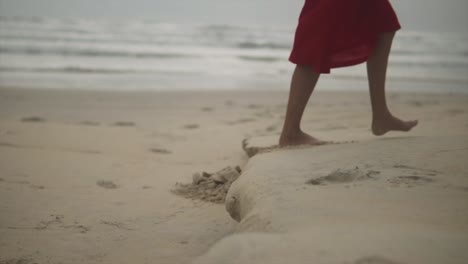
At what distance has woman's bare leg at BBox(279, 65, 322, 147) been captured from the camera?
2.42 m

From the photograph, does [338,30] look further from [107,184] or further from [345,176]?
[107,184]

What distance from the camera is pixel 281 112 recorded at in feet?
17.4

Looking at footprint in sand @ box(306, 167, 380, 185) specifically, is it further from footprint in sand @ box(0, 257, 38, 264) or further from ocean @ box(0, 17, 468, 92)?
ocean @ box(0, 17, 468, 92)

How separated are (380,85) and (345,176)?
95 cm

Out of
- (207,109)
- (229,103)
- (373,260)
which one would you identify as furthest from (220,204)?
(229,103)

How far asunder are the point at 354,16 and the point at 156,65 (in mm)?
9425

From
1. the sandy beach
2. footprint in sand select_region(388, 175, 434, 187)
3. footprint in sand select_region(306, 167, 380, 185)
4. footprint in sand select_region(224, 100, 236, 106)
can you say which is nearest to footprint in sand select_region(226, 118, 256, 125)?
the sandy beach

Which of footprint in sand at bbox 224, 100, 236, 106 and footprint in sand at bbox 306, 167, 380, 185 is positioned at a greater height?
footprint in sand at bbox 306, 167, 380, 185

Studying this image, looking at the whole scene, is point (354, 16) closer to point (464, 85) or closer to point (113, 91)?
point (113, 91)

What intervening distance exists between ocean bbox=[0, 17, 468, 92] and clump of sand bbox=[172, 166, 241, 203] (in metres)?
5.31

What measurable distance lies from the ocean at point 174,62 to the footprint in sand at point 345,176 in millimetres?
6133

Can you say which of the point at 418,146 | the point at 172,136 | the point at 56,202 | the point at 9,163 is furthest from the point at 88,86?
the point at 418,146

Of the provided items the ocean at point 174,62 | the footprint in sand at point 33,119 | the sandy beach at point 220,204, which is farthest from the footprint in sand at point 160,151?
the ocean at point 174,62

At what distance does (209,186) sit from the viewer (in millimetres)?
2541
